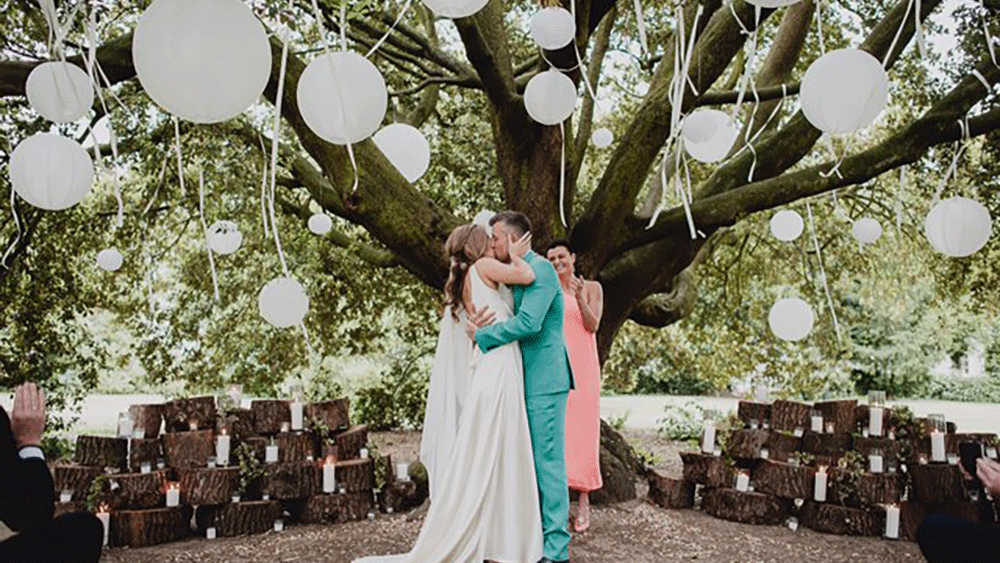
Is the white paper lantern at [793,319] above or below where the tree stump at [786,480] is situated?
above

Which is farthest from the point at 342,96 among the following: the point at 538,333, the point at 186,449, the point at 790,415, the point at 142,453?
the point at 790,415

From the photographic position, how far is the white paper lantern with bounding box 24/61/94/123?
3.22 m

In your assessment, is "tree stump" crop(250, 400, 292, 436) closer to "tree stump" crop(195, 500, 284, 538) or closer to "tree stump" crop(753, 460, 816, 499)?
"tree stump" crop(195, 500, 284, 538)

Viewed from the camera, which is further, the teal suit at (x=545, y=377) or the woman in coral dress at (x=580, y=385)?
the woman in coral dress at (x=580, y=385)

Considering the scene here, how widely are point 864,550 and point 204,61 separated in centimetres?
510

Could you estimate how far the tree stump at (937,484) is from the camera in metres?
5.55

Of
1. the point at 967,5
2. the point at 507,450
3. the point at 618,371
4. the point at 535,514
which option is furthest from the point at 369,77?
the point at 618,371

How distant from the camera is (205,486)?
A: 5445 millimetres

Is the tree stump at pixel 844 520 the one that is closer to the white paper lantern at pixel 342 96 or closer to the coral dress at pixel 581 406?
the coral dress at pixel 581 406

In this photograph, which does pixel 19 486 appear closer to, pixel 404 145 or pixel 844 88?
pixel 404 145

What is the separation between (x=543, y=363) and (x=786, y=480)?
2828mm

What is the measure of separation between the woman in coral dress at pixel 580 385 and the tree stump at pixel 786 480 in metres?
1.50

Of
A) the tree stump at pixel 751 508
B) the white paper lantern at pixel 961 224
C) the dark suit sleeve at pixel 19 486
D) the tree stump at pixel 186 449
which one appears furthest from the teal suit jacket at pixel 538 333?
the tree stump at pixel 186 449

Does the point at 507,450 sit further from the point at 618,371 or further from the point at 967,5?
the point at 618,371
